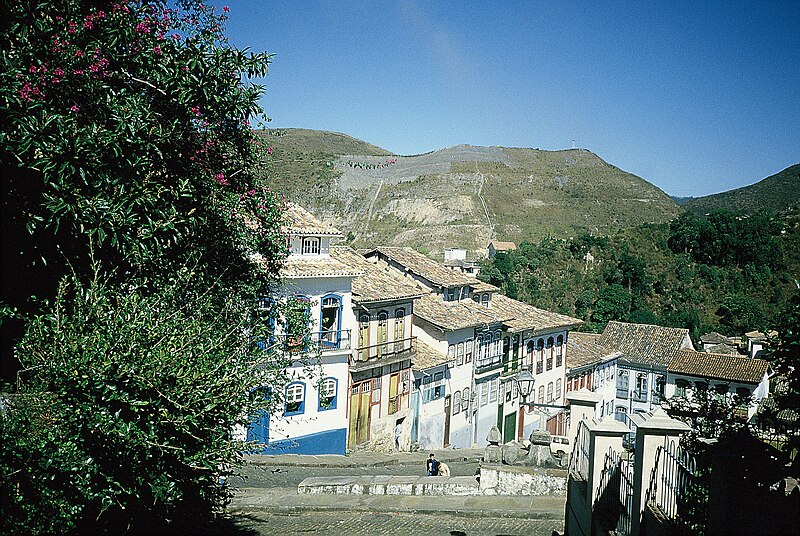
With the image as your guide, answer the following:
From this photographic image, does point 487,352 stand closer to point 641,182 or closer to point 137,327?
point 137,327

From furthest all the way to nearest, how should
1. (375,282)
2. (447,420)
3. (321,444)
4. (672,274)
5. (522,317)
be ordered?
(672,274) → (522,317) → (447,420) → (375,282) → (321,444)

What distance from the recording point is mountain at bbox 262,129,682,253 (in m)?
116

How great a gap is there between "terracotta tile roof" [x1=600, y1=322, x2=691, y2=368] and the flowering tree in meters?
43.2

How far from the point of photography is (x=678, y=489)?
805 centimetres

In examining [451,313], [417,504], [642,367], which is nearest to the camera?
[417,504]

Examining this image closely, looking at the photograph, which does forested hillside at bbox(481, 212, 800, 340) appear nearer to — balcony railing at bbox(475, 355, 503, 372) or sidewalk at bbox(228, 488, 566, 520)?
balcony railing at bbox(475, 355, 503, 372)

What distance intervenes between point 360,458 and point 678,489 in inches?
794

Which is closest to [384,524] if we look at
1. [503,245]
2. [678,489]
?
[678,489]

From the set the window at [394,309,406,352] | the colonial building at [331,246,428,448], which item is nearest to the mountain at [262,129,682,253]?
the colonial building at [331,246,428,448]

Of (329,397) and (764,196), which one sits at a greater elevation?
(764,196)

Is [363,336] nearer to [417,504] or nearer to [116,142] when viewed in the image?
[417,504]

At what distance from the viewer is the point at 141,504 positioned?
8781 millimetres

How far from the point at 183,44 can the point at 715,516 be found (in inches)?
387

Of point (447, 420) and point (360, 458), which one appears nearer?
point (360, 458)
